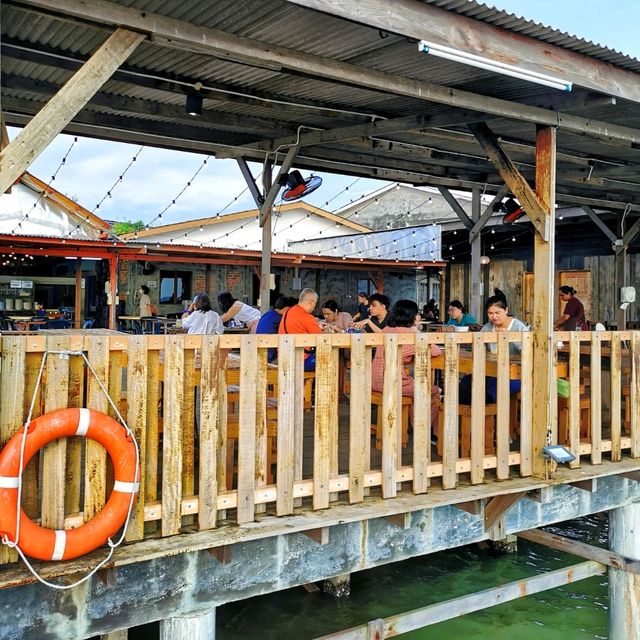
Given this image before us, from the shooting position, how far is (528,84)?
4809 millimetres

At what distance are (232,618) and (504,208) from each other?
7375 mm

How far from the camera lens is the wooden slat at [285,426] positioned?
3.64 meters

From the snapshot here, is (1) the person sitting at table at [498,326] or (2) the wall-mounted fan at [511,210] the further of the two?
(2) the wall-mounted fan at [511,210]

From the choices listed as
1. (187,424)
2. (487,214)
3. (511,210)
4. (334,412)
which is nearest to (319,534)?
(334,412)

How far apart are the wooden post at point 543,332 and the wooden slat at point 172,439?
2684 mm

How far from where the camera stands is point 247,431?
3510 mm

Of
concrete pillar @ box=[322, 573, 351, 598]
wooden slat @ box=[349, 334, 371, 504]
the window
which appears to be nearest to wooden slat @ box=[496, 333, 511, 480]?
wooden slat @ box=[349, 334, 371, 504]

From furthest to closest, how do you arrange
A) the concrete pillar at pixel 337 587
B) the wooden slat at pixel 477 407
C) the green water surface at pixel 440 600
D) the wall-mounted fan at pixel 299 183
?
the wall-mounted fan at pixel 299 183, the concrete pillar at pixel 337 587, the green water surface at pixel 440 600, the wooden slat at pixel 477 407

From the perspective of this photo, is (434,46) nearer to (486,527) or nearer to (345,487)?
(345,487)

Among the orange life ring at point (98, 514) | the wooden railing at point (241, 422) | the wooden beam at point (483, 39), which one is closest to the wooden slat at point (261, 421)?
the wooden railing at point (241, 422)

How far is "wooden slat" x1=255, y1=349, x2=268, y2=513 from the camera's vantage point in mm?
3564

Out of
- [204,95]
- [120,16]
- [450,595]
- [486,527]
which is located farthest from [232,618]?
[120,16]

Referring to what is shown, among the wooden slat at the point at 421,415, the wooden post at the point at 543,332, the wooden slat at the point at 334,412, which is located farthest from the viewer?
the wooden post at the point at 543,332

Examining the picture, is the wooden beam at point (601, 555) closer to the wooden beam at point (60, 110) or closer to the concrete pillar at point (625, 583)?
the concrete pillar at point (625, 583)
